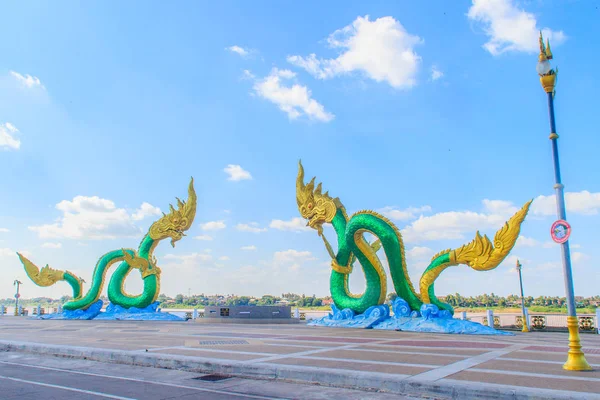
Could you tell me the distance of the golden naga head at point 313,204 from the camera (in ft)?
75.5

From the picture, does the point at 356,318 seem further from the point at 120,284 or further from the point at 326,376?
the point at 120,284

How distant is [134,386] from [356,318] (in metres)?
15.1

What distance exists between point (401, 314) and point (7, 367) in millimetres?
14892

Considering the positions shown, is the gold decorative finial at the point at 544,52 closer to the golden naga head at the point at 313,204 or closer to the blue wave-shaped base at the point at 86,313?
the golden naga head at the point at 313,204

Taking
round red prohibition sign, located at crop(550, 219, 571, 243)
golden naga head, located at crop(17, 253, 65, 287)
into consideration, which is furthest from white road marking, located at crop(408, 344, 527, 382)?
golden naga head, located at crop(17, 253, 65, 287)

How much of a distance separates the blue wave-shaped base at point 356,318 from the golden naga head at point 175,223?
473 inches

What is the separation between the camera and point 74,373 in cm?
921

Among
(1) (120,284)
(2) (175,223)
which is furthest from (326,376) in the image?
(1) (120,284)

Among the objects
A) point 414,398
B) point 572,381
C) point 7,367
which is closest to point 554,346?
point 572,381

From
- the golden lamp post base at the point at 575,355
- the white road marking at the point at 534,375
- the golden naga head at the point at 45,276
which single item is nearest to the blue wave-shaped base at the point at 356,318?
the white road marking at the point at 534,375

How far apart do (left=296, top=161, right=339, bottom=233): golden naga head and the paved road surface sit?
14.2 meters

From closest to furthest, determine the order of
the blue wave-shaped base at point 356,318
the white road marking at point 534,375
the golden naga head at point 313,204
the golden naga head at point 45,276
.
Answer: the white road marking at point 534,375
the blue wave-shaped base at point 356,318
the golden naga head at point 313,204
the golden naga head at point 45,276

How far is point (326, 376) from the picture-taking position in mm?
8039

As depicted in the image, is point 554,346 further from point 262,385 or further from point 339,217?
point 339,217
